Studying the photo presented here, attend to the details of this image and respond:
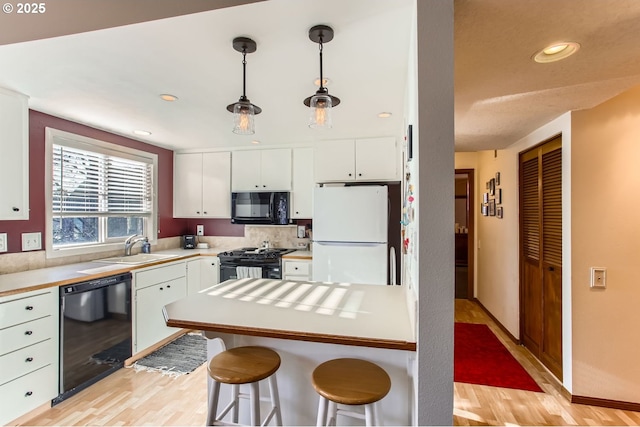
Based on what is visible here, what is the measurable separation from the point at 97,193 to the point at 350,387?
3153 millimetres

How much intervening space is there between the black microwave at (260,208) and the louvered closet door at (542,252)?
2.57m

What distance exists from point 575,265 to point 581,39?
1.60 meters

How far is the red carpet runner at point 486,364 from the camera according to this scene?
240 cm

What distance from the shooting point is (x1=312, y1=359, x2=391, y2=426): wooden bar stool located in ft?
3.77

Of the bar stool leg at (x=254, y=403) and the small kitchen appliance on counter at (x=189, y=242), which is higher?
the small kitchen appliance on counter at (x=189, y=242)

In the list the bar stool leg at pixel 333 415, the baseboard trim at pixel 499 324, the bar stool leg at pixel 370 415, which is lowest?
the baseboard trim at pixel 499 324

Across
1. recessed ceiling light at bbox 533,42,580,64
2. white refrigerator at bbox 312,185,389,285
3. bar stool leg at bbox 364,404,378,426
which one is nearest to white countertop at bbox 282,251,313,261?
white refrigerator at bbox 312,185,389,285

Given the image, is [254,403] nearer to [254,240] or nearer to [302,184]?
[302,184]

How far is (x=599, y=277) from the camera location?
2086 millimetres

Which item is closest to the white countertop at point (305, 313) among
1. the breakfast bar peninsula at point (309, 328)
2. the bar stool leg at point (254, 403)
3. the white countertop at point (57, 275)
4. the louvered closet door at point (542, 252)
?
the breakfast bar peninsula at point (309, 328)

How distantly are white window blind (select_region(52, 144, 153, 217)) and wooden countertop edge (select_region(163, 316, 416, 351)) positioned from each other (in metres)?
2.26

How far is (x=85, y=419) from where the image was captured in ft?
6.43

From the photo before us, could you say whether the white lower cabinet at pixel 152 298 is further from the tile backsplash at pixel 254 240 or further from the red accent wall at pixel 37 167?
the red accent wall at pixel 37 167

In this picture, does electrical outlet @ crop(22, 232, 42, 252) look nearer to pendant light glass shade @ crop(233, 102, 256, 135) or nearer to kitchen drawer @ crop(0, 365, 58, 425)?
kitchen drawer @ crop(0, 365, 58, 425)
